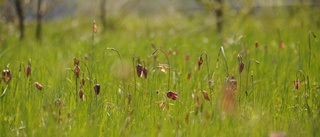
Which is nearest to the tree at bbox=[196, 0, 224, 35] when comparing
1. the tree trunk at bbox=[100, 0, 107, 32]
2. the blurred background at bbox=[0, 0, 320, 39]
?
the blurred background at bbox=[0, 0, 320, 39]

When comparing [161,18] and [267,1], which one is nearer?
[267,1]

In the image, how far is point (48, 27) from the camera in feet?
34.2

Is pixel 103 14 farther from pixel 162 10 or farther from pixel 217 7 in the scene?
pixel 217 7

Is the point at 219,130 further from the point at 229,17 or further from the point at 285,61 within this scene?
the point at 229,17

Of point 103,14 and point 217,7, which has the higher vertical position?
point 103,14

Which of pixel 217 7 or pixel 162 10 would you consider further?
pixel 162 10

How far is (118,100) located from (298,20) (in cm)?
513

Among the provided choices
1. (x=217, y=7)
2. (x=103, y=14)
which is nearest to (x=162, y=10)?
(x=103, y=14)

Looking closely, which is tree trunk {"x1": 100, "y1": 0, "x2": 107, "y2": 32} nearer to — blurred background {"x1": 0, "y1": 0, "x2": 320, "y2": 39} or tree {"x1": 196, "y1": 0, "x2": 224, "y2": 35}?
blurred background {"x1": 0, "y1": 0, "x2": 320, "y2": 39}

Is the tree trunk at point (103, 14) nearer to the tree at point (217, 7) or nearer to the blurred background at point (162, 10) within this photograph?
the blurred background at point (162, 10)

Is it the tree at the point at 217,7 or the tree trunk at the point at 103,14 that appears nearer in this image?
the tree at the point at 217,7

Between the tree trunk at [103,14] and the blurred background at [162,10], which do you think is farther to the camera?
the tree trunk at [103,14]

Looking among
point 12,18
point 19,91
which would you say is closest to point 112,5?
point 12,18

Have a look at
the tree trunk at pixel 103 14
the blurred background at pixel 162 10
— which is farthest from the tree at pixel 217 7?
the tree trunk at pixel 103 14
